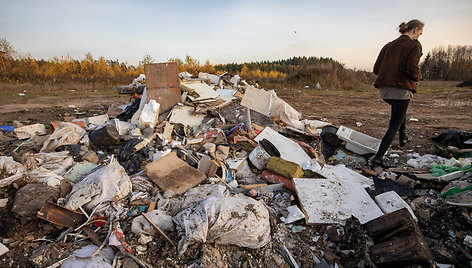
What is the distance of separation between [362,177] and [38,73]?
21017 millimetres

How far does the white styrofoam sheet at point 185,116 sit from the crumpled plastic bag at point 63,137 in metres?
1.59

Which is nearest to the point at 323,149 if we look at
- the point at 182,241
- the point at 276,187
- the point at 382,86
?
the point at 382,86

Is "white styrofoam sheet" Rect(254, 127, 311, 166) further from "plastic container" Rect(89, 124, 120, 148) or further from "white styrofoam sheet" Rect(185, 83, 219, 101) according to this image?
"plastic container" Rect(89, 124, 120, 148)

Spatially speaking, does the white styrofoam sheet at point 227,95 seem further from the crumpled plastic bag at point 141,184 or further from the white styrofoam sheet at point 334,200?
the white styrofoam sheet at point 334,200

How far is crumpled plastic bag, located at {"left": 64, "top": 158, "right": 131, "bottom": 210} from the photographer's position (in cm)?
237

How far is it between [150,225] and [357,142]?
3.59m

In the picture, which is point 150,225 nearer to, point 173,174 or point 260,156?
A: point 173,174

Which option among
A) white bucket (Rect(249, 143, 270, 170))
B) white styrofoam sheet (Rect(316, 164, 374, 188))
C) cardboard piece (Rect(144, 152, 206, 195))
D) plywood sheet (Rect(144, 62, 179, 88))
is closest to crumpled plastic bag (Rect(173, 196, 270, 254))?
cardboard piece (Rect(144, 152, 206, 195))

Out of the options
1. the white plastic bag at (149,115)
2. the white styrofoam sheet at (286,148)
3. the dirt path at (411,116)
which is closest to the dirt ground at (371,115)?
the dirt path at (411,116)

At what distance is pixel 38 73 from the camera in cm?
1641

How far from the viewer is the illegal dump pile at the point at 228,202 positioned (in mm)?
1817

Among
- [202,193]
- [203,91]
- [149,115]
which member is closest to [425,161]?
[202,193]

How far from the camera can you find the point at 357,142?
13.4ft

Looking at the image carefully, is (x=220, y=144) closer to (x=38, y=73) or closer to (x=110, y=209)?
(x=110, y=209)
